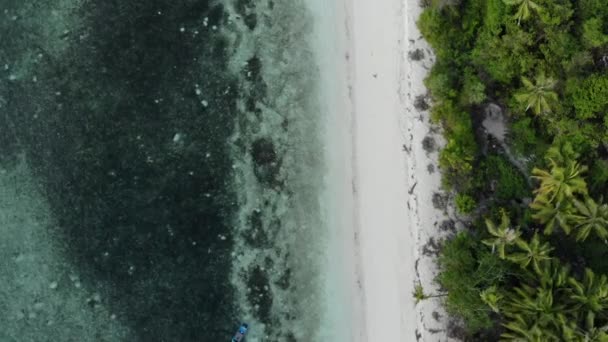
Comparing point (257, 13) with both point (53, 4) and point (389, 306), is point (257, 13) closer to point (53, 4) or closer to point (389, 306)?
point (53, 4)

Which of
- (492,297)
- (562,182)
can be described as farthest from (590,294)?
(562,182)

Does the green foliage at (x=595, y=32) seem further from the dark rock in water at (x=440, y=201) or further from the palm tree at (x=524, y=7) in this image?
the dark rock in water at (x=440, y=201)

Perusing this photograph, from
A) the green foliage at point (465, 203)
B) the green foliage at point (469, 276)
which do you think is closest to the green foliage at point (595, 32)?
the green foliage at point (465, 203)

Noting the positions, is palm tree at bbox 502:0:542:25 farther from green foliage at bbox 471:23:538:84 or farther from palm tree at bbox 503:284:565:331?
palm tree at bbox 503:284:565:331

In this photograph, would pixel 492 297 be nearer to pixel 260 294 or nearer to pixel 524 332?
pixel 524 332

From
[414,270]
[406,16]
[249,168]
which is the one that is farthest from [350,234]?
[406,16]

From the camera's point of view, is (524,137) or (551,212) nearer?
(551,212)
